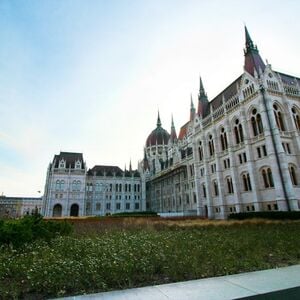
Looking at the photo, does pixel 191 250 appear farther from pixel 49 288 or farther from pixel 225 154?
pixel 225 154

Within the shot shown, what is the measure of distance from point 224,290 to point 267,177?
31.9 metres

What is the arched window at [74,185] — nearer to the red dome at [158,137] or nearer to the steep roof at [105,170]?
the steep roof at [105,170]

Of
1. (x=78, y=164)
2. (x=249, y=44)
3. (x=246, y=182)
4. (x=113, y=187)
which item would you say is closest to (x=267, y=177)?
(x=246, y=182)

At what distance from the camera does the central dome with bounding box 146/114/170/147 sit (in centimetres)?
9800

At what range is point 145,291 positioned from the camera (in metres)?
4.13

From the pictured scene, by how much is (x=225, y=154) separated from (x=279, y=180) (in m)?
11.8

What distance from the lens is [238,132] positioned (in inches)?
1507

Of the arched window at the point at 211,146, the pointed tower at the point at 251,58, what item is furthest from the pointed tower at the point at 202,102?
the pointed tower at the point at 251,58

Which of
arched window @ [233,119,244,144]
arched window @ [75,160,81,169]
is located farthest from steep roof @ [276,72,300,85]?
arched window @ [75,160,81,169]

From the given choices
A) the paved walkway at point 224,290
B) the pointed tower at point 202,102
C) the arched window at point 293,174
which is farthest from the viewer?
the pointed tower at point 202,102

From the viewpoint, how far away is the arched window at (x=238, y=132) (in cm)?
3759

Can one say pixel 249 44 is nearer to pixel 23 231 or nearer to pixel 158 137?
pixel 23 231

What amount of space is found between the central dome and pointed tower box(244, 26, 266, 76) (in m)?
58.9

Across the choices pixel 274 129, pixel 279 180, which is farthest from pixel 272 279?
pixel 274 129
